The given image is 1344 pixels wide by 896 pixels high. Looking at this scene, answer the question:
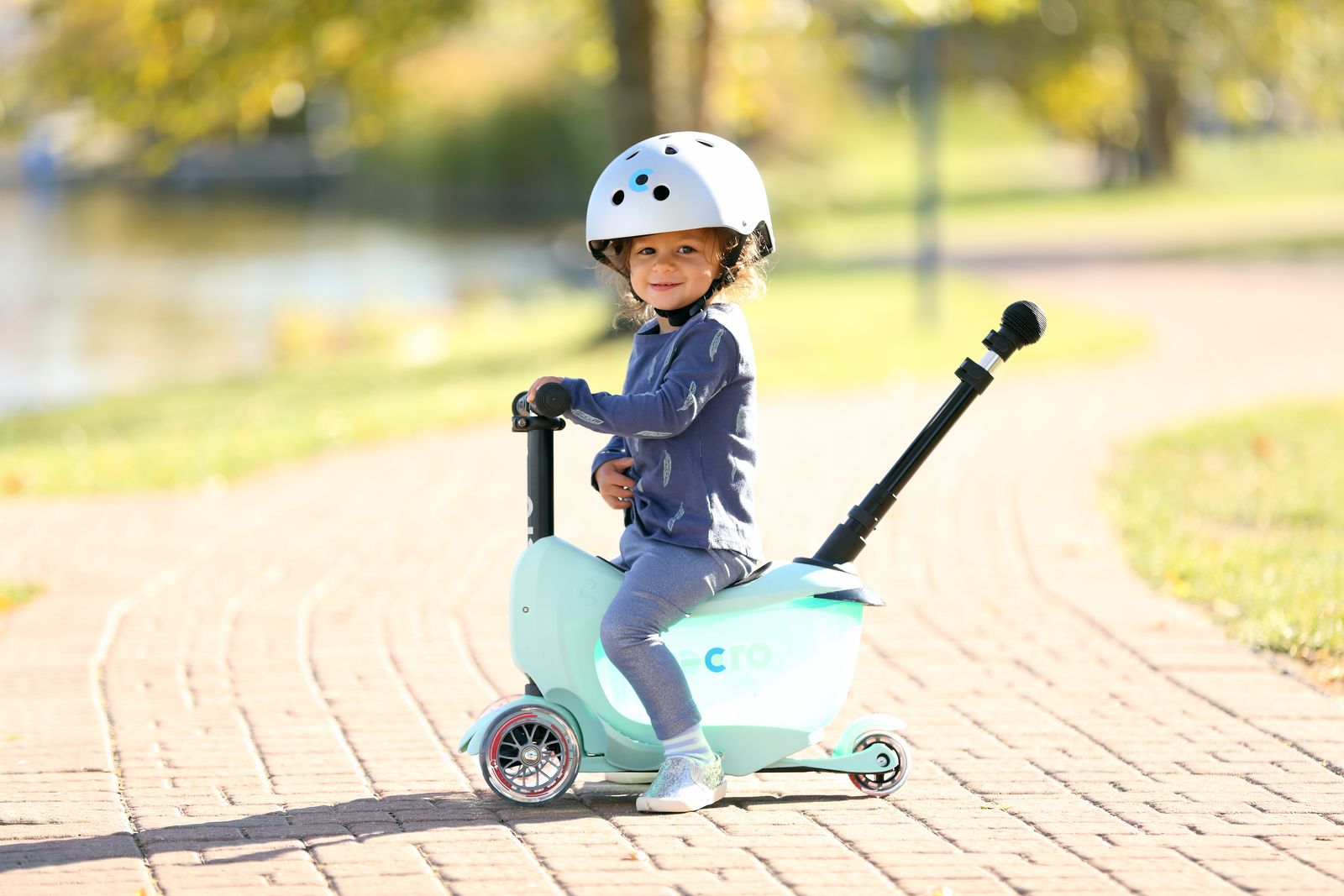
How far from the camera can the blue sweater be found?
13.2 feet

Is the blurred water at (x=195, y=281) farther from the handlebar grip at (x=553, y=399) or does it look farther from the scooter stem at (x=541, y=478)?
the handlebar grip at (x=553, y=399)

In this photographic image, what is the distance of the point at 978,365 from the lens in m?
4.29

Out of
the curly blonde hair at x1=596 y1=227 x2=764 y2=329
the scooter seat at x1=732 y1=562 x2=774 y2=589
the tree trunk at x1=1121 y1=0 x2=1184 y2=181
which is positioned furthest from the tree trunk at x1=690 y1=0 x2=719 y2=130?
the tree trunk at x1=1121 y1=0 x2=1184 y2=181

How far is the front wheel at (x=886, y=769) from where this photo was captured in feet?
14.2

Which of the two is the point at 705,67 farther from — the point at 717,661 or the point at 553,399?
the point at 553,399

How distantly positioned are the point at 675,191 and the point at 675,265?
0.67 feet

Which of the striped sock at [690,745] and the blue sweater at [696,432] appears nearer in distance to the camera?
the blue sweater at [696,432]

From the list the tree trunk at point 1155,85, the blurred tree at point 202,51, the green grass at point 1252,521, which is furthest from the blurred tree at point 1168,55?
the green grass at point 1252,521

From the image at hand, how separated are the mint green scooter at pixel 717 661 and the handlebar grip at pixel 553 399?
0.22 metres

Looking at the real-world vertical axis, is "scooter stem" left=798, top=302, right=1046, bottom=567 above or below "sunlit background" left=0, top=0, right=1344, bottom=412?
below

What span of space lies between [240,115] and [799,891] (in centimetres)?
1324

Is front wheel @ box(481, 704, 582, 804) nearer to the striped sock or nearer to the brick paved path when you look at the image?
the brick paved path

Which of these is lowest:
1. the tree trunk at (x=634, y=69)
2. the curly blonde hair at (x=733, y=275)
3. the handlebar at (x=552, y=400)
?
the handlebar at (x=552, y=400)

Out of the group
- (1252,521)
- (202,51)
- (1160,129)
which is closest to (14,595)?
(1252,521)
